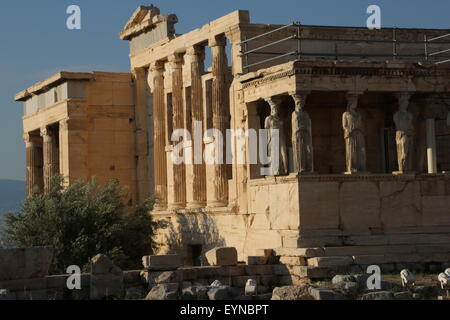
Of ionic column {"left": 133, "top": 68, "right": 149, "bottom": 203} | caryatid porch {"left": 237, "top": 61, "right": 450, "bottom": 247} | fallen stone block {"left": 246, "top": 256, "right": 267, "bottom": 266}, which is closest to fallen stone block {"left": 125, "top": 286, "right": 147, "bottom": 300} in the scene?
fallen stone block {"left": 246, "top": 256, "right": 267, "bottom": 266}

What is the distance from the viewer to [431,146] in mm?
22922

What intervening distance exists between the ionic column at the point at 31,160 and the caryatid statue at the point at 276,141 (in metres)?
13.4

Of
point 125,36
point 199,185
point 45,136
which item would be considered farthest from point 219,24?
point 45,136

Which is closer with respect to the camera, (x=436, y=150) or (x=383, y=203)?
(x=383, y=203)

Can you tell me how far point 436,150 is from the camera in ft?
81.1

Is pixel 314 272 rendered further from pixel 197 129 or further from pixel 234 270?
pixel 197 129

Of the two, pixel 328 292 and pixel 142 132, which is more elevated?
pixel 142 132

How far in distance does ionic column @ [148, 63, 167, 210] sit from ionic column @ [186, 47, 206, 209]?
6.06 feet

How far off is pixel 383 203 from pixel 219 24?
6.57 meters

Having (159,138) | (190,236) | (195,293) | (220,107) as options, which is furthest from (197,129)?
(195,293)

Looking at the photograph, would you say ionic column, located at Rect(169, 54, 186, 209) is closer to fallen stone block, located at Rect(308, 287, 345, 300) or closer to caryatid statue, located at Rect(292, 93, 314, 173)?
caryatid statue, located at Rect(292, 93, 314, 173)

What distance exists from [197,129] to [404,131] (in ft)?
22.2

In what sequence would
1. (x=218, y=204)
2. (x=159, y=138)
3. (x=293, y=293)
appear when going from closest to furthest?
(x=293, y=293) < (x=218, y=204) < (x=159, y=138)

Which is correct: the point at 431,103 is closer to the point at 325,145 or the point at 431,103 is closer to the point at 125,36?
the point at 325,145
